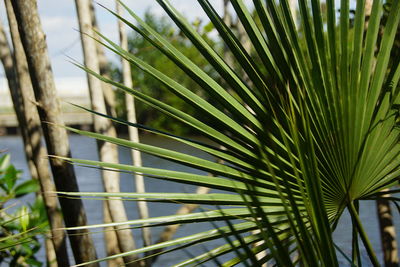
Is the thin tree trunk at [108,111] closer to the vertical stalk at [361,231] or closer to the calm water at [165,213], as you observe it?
the calm water at [165,213]

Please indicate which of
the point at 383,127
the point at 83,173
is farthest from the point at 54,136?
the point at 83,173

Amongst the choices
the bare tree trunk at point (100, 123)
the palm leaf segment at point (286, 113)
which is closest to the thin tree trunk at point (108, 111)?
the bare tree trunk at point (100, 123)

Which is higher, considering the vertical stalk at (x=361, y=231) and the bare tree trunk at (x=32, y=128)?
the bare tree trunk at (x=32, y=128)

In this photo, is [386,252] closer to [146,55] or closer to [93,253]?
[93,253]

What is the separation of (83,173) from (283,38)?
19.7 meters

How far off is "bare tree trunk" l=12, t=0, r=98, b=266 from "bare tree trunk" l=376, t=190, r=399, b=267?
2.67 metres

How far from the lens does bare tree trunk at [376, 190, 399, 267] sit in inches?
206

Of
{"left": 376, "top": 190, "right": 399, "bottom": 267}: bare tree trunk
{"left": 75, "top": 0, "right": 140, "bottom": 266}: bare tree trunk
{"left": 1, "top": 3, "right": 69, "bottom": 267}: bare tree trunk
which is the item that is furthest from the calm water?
{"left": 376, "top": 190, "right": 399, "bottom": 267}: bare tree trunk

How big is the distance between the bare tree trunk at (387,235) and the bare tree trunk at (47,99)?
8.76ft

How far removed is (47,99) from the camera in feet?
10.9

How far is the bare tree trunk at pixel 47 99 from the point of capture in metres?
3.22

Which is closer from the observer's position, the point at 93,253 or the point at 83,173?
the point at 93,253

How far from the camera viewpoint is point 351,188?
2268 mm

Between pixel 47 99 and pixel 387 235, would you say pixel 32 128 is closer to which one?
pixel 47 99
